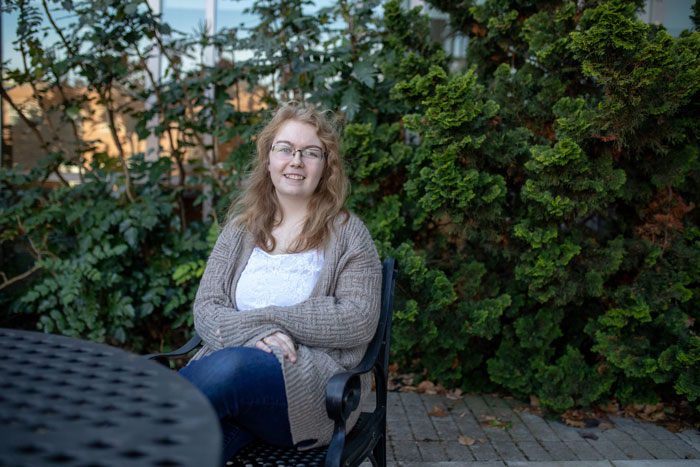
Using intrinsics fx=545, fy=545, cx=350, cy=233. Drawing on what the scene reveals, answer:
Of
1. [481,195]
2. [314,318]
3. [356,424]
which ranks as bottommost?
[356,424]

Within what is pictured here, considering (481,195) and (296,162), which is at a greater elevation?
(296,162)

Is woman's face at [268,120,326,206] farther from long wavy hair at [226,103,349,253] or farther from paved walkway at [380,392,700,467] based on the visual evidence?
paved walkway at [380,392,700,467]

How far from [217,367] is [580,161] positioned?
2012mm

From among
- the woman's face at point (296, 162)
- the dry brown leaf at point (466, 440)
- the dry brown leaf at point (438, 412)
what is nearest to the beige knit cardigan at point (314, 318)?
the woman's face at point (296, 162)

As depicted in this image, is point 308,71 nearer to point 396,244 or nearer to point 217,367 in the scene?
point 396,244

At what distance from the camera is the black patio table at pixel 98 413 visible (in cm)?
87

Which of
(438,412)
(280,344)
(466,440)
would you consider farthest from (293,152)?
(438,412)

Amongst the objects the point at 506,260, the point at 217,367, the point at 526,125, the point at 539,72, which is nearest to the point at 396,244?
the point at 506,260

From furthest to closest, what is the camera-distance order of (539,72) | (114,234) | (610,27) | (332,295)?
(114,234) < (539,72) < (610,27) < (332,295)

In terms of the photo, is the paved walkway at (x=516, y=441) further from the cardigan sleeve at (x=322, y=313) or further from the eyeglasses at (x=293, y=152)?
the eyeglasses at (x=293, y=152)

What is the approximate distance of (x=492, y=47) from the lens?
337cm

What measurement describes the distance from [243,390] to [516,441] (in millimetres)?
1845

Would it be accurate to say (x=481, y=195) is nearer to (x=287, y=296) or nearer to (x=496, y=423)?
(x=496, y=423)

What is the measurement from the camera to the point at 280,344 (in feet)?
5.65
